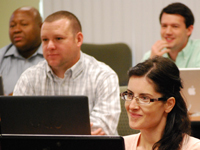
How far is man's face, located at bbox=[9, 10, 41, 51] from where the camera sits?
2.91 meters

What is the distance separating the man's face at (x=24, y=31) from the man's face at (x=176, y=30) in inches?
43.8

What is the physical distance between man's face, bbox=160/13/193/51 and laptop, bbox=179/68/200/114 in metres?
0.81

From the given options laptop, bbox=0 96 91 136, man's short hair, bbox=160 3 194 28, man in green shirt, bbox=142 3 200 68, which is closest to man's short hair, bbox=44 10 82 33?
laptop, bbox=0 96 91 136

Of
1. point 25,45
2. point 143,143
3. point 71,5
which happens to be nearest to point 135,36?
point 71,5

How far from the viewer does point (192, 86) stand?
215 centimetres

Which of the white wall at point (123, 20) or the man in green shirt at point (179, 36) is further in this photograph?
the white wall at point (123, 20)

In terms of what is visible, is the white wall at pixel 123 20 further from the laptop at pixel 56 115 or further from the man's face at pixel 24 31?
the laptop at pixel 56 115

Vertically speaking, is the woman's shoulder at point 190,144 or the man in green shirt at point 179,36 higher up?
the man in green shirt at point 179,36

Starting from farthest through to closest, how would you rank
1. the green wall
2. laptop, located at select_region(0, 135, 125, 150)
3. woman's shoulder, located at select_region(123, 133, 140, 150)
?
1. the green wall
2. woman's shoulder, located at select_region(123, 133, 140, 150)
3. laptop, located at select_region(0, 135, 125, 150)

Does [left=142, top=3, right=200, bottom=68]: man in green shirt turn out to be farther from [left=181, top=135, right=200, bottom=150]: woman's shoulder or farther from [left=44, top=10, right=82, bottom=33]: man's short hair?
[left=181, top=135, right=200, bottom=150]: woman's shoulder

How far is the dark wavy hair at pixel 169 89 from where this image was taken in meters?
1.29

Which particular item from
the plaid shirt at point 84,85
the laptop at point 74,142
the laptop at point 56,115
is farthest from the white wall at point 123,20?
the laptop at point 74,142

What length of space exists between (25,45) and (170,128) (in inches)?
73.7

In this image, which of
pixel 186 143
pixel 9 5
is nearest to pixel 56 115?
pixel 186 143
